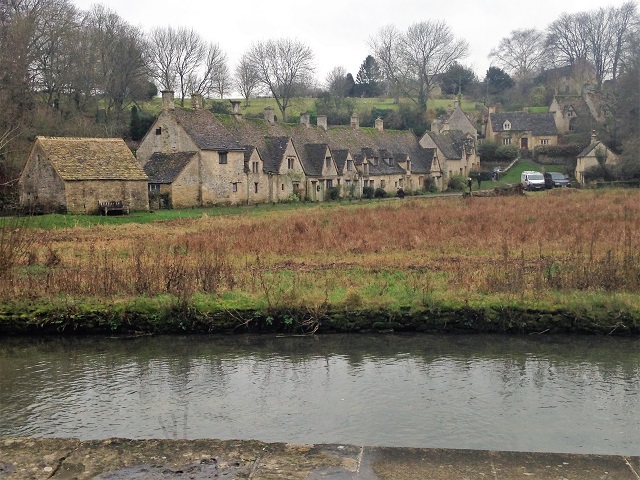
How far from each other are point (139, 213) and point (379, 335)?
33.7 meters

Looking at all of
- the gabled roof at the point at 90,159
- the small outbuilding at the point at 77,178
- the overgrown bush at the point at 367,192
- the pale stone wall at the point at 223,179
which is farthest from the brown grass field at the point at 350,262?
the overgrown bush at the point at 367,192

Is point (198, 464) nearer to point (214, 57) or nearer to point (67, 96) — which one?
point (67, 96)

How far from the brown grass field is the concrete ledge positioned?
861cm

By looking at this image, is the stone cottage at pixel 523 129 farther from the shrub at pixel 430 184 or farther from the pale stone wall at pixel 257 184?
the pale stone wall at pixel 257 184

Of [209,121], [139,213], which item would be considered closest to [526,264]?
[139,213]

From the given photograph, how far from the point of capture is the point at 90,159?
4766 centimetres

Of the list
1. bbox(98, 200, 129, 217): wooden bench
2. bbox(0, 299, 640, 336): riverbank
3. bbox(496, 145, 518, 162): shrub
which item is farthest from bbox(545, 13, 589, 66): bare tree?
bbox(0, 299, 640, 336): riverbank

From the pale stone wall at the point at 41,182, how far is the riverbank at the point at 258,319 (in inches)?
1176

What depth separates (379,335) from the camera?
675 inches

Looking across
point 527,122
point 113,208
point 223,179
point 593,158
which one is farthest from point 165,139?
point 527,122

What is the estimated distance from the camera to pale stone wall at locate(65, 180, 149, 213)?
4541 centimetres

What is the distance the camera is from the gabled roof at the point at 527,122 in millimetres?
95625

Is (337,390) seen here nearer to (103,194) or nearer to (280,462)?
(280,462)

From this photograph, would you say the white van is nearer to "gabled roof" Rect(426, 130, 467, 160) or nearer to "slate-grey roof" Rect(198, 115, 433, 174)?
"slate-grey roof" Rect(198, 115, 433, 174)
